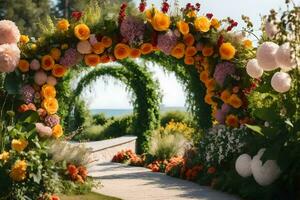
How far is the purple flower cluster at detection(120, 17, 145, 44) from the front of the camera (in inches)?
321

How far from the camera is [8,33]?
7148 mm

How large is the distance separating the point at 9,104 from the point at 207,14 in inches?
135

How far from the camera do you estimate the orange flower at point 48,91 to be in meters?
8.17

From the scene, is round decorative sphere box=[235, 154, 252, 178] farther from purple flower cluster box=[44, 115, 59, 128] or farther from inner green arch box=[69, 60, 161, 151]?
inner green arch box=[69, 60, 161, 151]

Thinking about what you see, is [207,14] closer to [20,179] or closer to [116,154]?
[20,179]

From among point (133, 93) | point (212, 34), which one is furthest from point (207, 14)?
point (133, 93)

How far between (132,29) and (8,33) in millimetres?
1957

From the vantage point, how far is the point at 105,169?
35.6 ft

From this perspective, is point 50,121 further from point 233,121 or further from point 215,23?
point 215,23

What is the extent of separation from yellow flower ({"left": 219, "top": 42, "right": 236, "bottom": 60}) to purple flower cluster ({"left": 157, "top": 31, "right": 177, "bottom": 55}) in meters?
0.77

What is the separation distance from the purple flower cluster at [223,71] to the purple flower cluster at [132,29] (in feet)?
4.43

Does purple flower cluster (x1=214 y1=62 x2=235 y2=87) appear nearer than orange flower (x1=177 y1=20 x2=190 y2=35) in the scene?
No

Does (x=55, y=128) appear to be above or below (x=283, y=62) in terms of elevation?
below

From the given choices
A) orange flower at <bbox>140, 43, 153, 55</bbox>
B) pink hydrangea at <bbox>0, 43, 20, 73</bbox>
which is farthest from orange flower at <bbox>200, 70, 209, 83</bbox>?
pink hydrangea at <bbox>0, 43, 20, 73</bbox>
